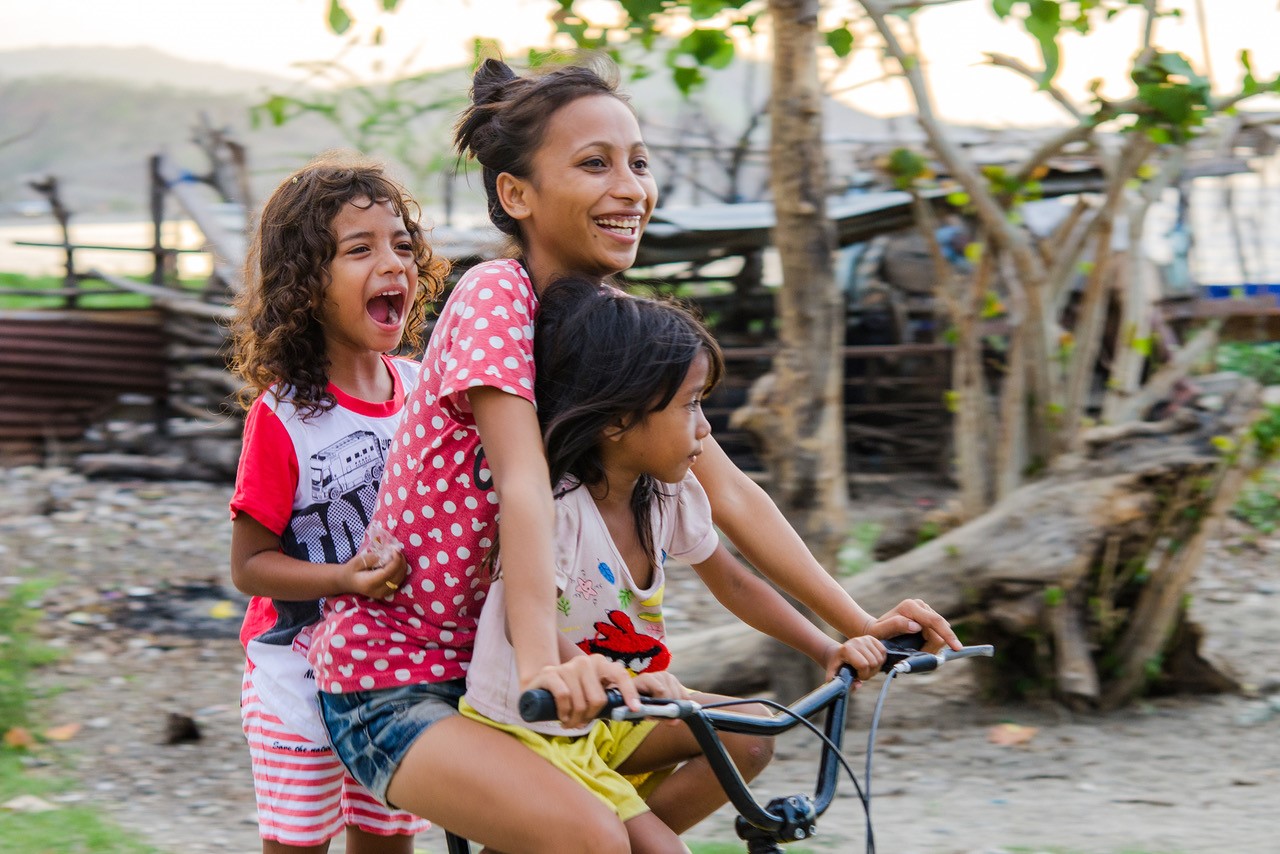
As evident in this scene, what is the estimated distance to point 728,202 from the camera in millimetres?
10023

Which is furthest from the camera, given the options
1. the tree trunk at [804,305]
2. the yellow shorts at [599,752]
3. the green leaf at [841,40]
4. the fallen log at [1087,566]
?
the green leaf at [841,40]

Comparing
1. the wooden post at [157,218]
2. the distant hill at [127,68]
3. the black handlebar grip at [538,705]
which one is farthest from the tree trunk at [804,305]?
the distant hill at [127,68]

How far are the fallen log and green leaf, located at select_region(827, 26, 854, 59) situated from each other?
1.68 metres

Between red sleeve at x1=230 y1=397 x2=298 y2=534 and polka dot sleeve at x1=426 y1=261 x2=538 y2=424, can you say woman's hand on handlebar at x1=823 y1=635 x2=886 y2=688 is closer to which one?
polka dot sleeve at x1=426 y1=261 x2=538 y2=424

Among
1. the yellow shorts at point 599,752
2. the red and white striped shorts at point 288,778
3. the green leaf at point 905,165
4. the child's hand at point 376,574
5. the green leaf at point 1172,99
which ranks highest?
the green leaf at point 1172,99

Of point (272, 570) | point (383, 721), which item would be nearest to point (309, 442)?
point (272, 570)

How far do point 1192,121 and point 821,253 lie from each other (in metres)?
1.30

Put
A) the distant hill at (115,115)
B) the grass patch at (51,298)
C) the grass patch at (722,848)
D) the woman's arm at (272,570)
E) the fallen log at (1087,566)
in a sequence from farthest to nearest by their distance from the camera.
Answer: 1. the distant hill at (115,115)
2. the grass patch at (51,298)
3. the fallen log at (1087,566)
4. the grass patch at (722,848)
5. the woman's arm at (272,570)

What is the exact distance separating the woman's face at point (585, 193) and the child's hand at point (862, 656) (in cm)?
73

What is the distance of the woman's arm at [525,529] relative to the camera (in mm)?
1839

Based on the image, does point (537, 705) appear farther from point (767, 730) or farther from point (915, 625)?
point (915, 625)

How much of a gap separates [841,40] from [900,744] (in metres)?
2.68

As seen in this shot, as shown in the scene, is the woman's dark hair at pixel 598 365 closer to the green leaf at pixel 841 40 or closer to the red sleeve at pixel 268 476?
the red sleeve at pixel 268 476

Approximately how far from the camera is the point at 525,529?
1.88 m
